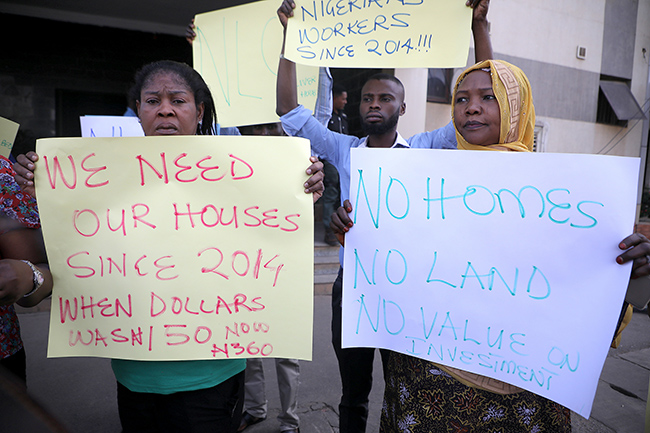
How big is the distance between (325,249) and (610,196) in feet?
14.4

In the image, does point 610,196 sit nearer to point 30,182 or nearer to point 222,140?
point 222,140

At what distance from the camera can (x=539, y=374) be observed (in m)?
1.08

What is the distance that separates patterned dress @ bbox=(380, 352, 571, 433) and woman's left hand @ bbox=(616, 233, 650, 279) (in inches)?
18.1

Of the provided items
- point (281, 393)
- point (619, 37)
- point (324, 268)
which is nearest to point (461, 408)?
point (281, 393)

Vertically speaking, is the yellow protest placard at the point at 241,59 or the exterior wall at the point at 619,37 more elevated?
the exterior wall at the point at 619,37

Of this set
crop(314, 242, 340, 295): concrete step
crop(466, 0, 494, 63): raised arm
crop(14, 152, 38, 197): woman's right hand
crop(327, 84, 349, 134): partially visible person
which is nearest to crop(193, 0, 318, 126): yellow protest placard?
crop(466, 0, 494, 63): raised arm

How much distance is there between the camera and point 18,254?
3.79ft

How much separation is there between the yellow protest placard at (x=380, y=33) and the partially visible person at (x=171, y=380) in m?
0.58

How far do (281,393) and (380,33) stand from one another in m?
1.98

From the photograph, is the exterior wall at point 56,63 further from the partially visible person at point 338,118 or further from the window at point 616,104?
the window at point 616,104

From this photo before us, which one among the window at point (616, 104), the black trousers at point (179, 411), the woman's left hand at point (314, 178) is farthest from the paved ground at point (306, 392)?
the window at point (616, 104)

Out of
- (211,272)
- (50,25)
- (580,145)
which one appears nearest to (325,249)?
(211,272)

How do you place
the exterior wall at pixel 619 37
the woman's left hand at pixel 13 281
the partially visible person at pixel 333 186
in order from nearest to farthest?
1. the woman's left hand at pixel 13 281
2. the partially visible person at pixel 333 186
3. the exterior wall at pixel 619 37

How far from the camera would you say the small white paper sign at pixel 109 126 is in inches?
94.3
